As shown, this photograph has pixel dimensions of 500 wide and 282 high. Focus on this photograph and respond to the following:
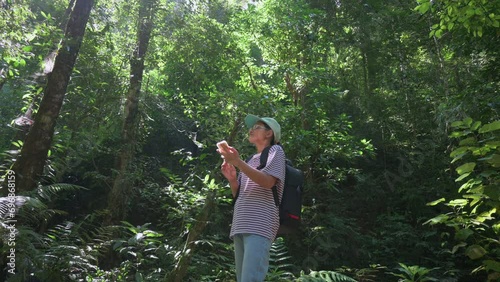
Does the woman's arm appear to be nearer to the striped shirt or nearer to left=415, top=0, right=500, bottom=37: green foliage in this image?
the striped shirt

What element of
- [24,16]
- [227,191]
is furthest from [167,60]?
[227,191]

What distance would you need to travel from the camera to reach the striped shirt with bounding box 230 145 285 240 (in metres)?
2.56

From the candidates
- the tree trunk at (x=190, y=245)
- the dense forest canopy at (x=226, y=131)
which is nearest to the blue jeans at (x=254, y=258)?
the dense forest canopy at (x=226, y=131)

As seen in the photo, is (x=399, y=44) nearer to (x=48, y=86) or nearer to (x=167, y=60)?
(x=167, y=60)

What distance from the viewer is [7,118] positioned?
30.9 feet

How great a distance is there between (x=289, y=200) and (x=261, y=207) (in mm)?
196

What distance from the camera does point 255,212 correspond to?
2.62 m

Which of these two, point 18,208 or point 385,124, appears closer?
point 18,208

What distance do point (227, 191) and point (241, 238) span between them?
8.74 ft

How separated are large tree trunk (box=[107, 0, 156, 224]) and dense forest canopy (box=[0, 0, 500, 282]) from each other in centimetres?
3

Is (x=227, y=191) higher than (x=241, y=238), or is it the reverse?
(x=227, y=191)

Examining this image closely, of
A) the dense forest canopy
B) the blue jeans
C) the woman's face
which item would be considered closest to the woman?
the blue jeans

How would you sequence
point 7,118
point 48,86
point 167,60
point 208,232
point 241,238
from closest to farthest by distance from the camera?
point 241,238 → point 48,86 → point 208,232 → point 167,60 → point 7,118

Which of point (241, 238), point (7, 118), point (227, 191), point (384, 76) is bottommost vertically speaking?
point (241, 238)
